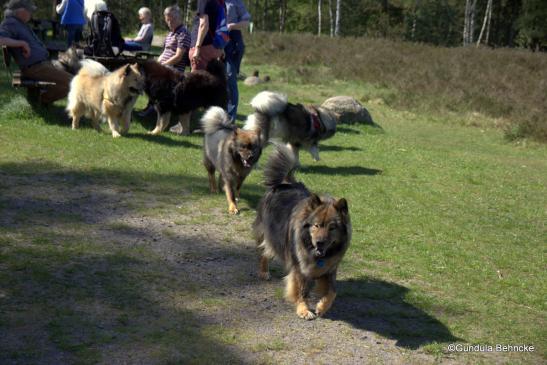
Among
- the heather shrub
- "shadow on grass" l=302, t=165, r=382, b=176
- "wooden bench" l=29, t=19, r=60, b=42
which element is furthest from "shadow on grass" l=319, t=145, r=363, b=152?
"wooden bench" l=29, t=19, r=60, b=42

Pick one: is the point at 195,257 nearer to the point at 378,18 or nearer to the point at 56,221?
the point at 56,221

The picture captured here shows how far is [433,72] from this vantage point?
66.6ft

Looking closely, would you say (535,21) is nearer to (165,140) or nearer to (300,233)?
(165,140)

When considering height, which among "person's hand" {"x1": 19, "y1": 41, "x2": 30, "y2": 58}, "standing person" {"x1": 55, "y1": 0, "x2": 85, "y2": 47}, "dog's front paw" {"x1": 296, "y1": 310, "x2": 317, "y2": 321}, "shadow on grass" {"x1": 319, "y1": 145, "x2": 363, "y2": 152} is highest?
"standing person" {"x1": 55, "y1": 0, "x2": 85, "y2": 47}

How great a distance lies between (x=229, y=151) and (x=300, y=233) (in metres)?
2.62

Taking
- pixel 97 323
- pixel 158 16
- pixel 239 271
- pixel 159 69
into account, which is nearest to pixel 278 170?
pixel 239 271

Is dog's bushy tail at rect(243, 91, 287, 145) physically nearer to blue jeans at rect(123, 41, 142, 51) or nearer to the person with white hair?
blue jeans at rect(123, 41, 142, 51)

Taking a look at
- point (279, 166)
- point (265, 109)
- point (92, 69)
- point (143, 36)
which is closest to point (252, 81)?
point (143, 36)

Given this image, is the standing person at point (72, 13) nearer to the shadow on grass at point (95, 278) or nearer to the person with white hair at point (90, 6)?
the person with white hair at point (90, 6)

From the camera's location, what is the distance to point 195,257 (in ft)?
17.6

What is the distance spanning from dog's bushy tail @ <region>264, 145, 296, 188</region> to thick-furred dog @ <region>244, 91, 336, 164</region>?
3.40m

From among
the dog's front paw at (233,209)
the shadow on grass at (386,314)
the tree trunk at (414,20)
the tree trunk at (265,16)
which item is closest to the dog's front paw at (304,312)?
the shadow on grass at (386,314)

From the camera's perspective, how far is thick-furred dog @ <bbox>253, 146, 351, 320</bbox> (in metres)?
4.21

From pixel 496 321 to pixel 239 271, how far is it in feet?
6.84
